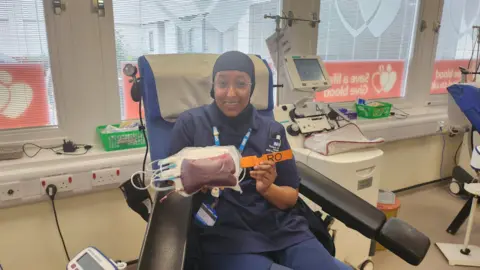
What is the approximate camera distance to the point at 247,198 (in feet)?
3.72

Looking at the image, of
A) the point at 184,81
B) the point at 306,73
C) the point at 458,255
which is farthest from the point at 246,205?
the point at 458,255

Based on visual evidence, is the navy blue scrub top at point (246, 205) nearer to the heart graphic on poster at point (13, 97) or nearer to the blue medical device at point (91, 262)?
the blue medical device at point (91, 262)

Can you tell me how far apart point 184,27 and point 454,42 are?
2.41 metres

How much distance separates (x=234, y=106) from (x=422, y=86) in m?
2.37

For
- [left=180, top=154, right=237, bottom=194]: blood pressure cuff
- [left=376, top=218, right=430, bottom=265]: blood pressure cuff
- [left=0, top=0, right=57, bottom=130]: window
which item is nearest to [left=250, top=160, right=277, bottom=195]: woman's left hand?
[left=180, top=154, right=237, bottom=194]: blood pressure cuff

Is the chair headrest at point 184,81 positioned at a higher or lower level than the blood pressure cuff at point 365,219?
higher

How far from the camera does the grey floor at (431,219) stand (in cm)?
202

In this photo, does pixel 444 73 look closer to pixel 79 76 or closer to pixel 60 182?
pixel 79 76

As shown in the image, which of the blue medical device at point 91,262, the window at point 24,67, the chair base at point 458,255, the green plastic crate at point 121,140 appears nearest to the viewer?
the blue medical device at point 91,262

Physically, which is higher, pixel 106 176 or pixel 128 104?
pixel 128 104

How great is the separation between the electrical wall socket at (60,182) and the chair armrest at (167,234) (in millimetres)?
735

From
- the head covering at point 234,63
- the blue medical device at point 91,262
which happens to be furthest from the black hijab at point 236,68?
the blue medical device at point 91,262

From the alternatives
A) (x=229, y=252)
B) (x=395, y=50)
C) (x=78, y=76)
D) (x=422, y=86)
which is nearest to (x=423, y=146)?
(x=422, y=86)

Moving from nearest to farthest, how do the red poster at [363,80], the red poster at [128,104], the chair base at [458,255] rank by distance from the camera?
the red poster at [128,104] → the chair base at [458,255] → the red poster at [363,80]
